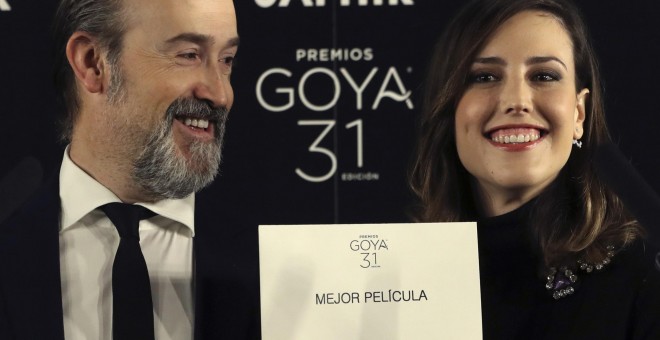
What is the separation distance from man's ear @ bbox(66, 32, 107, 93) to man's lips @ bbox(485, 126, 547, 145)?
1116 millimetres

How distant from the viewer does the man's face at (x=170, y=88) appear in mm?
2744

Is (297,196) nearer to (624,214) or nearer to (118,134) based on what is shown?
(118,134)

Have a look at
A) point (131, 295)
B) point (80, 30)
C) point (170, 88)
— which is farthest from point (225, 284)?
point (80, 30)

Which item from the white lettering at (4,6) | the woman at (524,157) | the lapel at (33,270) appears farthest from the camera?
the white lettering at (4,6)

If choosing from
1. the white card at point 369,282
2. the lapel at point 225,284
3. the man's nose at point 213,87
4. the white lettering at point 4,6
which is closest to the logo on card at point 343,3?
the man's nose at point 213,87

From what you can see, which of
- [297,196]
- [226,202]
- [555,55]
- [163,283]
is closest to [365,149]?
[297,196]

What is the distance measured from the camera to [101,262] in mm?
2604

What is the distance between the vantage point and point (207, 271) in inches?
103

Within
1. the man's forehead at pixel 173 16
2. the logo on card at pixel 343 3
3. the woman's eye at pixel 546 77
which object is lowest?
the woman's eye at pixel 546 77

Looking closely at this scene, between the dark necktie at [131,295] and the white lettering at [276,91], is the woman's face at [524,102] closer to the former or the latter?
the white lettering at [276,91]

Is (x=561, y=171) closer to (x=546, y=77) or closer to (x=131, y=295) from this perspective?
(x=546, y=77)

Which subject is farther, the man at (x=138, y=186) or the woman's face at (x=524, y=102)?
the woman's face at (x=524, y=102)

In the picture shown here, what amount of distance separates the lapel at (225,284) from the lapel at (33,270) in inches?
13.9

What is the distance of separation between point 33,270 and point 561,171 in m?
1.48
